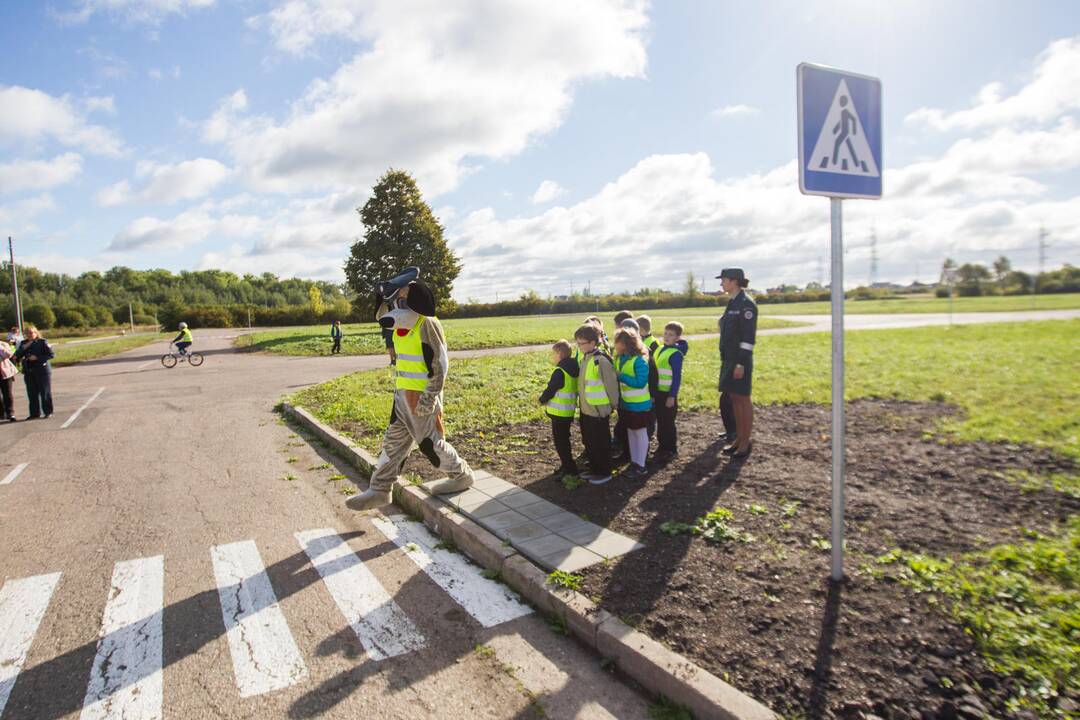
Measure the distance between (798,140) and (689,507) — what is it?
10.0 ft

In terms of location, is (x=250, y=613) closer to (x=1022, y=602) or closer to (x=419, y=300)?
(x=419, y=300)

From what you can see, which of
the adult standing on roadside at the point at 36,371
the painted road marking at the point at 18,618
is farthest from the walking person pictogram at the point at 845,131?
the adult standing on roadside at the point at 36,371

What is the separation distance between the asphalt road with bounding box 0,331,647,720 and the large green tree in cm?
3118

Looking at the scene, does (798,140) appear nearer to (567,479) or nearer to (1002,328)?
(567,479)

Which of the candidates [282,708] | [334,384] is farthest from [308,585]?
[334,384]

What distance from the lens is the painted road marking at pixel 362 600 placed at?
3.51 meters

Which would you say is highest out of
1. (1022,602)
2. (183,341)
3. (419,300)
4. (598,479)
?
(419,300)

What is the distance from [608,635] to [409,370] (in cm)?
299

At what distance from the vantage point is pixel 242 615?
384 cm

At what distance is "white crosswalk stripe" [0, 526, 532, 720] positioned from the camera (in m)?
3.14

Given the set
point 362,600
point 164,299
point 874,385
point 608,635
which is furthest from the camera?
point 164,299

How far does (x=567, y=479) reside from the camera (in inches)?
237

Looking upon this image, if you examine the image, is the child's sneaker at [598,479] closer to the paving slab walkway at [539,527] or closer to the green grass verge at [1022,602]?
the paving slab walkway at [539,527]

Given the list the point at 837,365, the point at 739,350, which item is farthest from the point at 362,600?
the point at 739,350
